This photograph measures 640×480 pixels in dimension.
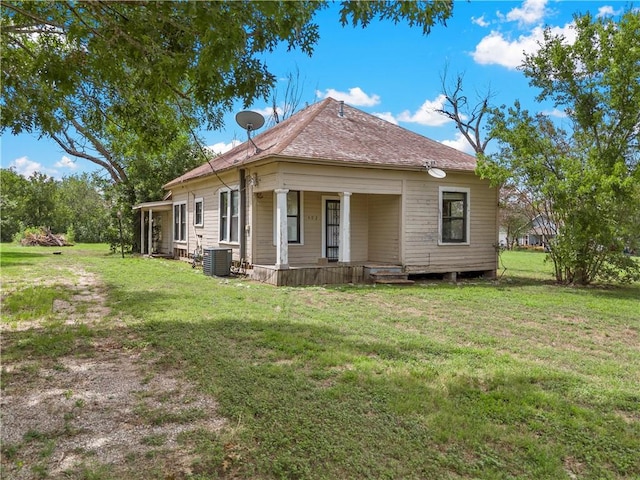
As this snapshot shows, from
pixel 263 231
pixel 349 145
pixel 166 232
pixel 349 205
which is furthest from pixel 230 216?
A: pixel 166 232

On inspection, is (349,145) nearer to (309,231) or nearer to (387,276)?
(309,231)

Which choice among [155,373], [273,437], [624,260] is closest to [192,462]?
[273,437]

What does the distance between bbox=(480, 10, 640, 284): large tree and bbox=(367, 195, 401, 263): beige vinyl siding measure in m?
2.61

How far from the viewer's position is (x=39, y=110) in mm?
5559

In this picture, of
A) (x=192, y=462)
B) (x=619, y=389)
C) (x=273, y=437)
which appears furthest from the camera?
(x=619, y=389)

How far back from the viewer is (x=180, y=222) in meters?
19.3

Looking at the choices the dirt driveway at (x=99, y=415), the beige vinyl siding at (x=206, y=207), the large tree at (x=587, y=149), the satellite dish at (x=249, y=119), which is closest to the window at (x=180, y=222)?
the beige vinyl siding at (x=206, y=207)

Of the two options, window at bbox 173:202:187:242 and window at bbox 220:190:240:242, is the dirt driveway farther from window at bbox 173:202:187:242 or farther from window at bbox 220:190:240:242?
window at bbox 173:202:187:242

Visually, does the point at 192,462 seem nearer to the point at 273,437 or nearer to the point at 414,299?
the point at 273,437

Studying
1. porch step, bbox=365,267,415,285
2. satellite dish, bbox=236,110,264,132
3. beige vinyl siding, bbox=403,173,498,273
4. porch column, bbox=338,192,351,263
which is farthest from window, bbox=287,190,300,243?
beige vinyl siding, bbox=403,173,498,273

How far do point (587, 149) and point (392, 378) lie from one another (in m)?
10.3

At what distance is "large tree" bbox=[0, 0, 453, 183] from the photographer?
3.04 metres

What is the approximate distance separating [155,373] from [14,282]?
27.1ft

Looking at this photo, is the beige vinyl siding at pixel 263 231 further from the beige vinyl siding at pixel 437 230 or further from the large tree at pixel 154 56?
the large tree at pixel 154 56
